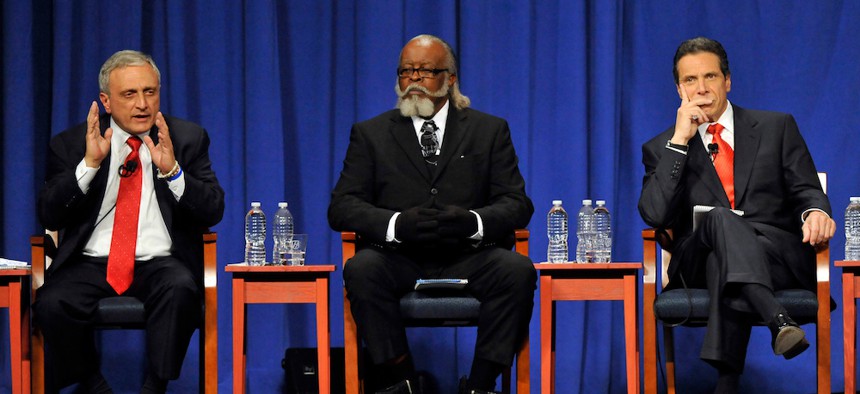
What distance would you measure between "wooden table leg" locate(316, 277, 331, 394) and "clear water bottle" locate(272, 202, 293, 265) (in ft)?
0.83

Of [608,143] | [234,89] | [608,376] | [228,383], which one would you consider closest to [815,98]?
[608,143]

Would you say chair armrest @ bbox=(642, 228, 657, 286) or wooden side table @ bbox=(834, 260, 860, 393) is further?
chair armrest @ bbox=(642, 228, 657, 286)

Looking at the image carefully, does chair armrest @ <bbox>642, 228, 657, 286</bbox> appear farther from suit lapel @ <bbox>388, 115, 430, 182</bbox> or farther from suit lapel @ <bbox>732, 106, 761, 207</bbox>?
suit lapel @ <bbox>388, 115, 430, 182</bbox>

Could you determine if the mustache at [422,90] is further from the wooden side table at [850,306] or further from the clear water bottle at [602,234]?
the wooden side table at [850,306]

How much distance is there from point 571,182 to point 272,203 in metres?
1.40

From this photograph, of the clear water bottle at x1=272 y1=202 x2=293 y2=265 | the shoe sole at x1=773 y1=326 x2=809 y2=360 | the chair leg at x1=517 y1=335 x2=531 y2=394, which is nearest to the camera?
the shoe sole at x1=773 y1=326 x2=809 y2=360

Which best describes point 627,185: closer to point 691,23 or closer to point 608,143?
point 608,143

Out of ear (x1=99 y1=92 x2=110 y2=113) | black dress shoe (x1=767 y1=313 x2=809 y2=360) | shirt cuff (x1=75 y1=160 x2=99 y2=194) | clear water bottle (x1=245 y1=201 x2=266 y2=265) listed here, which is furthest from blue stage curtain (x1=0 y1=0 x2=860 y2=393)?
black dress shoe (x1=767 y1=313 x2=809 y2=360)

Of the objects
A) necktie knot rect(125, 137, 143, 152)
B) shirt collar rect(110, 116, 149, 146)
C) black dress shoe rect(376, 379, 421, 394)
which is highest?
shirt collar rect(110, 116, 149, 146)

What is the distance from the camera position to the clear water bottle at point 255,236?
416 centimetres

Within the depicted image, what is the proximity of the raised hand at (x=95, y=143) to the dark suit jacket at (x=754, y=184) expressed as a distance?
2.01 meters

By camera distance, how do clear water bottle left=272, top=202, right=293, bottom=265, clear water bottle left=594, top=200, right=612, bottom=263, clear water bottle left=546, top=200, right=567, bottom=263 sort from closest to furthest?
clear water bottle left=272, top=202, right=293, bottom=265 → clear water bottle left=594, top=200, right=612, bottom=263 → clear water bottle left=546, top=200, right=567, bottom=263

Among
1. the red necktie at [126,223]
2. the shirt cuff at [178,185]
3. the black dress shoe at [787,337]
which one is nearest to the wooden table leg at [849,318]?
the black dress shoe at [787,337]

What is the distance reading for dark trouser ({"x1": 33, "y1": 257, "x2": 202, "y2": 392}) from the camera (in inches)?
143
